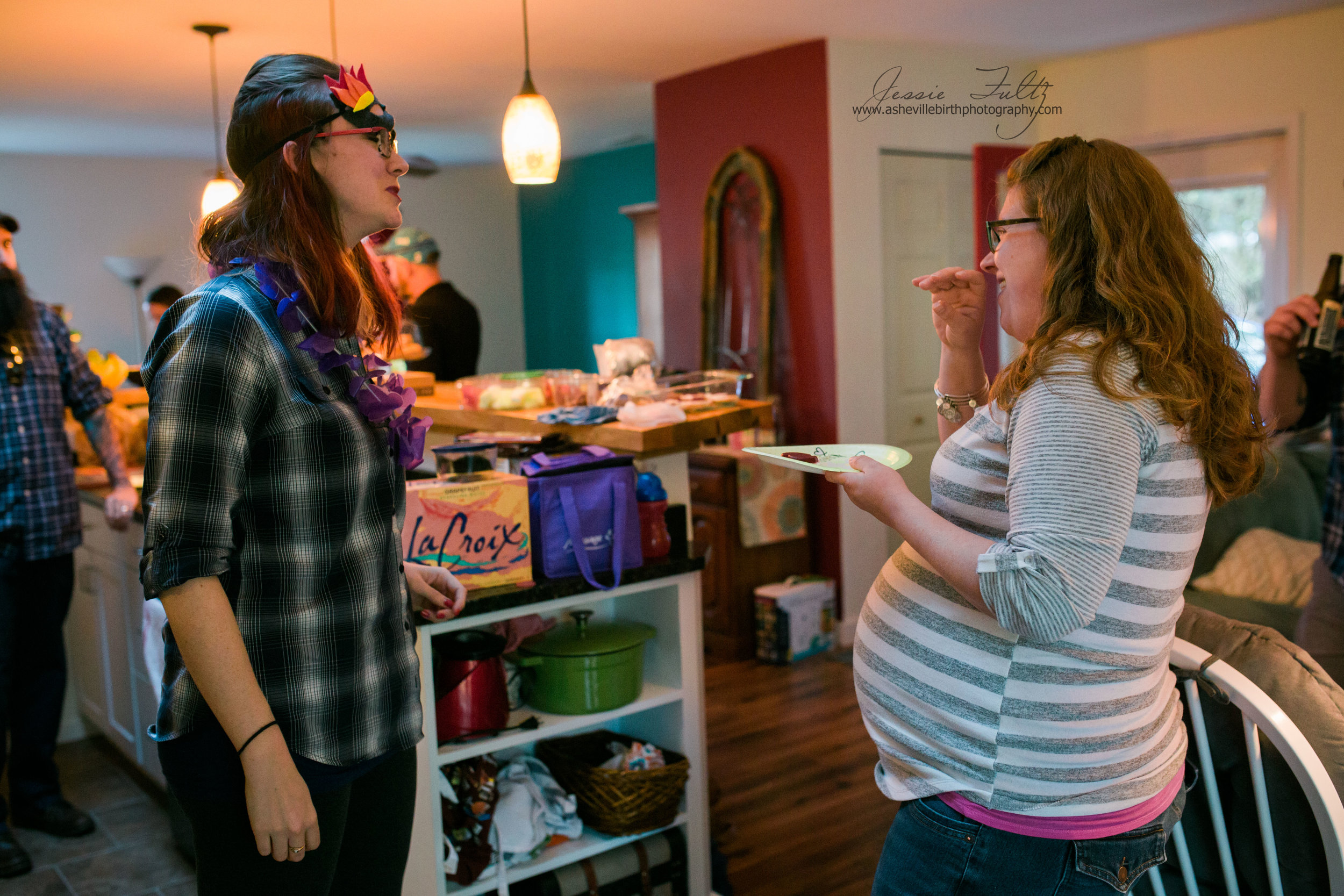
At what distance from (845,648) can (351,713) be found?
347 cm

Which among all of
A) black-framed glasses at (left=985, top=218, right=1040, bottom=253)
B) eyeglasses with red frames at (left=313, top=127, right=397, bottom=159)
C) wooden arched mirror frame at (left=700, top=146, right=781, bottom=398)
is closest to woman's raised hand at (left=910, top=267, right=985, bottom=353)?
black-framed glasses at (left=985, top=218, right=1040, bottom=253)

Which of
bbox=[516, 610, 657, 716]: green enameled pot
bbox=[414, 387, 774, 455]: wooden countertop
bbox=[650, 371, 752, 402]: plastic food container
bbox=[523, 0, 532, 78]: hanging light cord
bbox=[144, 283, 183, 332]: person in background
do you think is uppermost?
bbox=[523, 0, 532, 78]: hanging light cord

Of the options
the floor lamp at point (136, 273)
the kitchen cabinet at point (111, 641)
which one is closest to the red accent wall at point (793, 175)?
the kitchen cabinet at point (111, 641)

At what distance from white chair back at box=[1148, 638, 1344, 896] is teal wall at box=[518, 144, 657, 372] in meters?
6.16

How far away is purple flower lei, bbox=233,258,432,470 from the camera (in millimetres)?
1116

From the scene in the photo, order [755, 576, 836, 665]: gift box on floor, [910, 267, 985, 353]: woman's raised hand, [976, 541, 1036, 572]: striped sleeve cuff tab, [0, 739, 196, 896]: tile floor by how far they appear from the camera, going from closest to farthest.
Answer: [976, 541, 1036, 572]: striped sleeve cuff tab, [910, 267, 985, 353]: woman's raised hand, [0, 739, 196, 896]: tile floor, [755, 576, 836, 665]: gift box on floor

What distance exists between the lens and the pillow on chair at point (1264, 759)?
1.32m

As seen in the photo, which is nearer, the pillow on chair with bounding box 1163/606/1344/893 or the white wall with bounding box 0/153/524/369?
the pillow on chair with bounding box 1163/606/1344/893

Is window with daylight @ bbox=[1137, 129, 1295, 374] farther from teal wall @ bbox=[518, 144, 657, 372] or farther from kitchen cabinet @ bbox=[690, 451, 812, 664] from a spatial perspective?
teal wall @ bbox=[518, 144, 657, 372]

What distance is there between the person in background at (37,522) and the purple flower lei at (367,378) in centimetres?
188

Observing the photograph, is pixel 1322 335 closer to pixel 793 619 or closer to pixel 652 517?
pixel 652 517

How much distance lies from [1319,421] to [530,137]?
6.03 ft

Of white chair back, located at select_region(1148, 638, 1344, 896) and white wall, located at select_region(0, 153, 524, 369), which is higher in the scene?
white wall, located at select_region(0, 153, 524, 369)

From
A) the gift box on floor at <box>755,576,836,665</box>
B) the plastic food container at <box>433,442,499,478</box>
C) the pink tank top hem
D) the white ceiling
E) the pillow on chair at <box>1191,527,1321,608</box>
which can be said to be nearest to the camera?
the pink tank top hem
